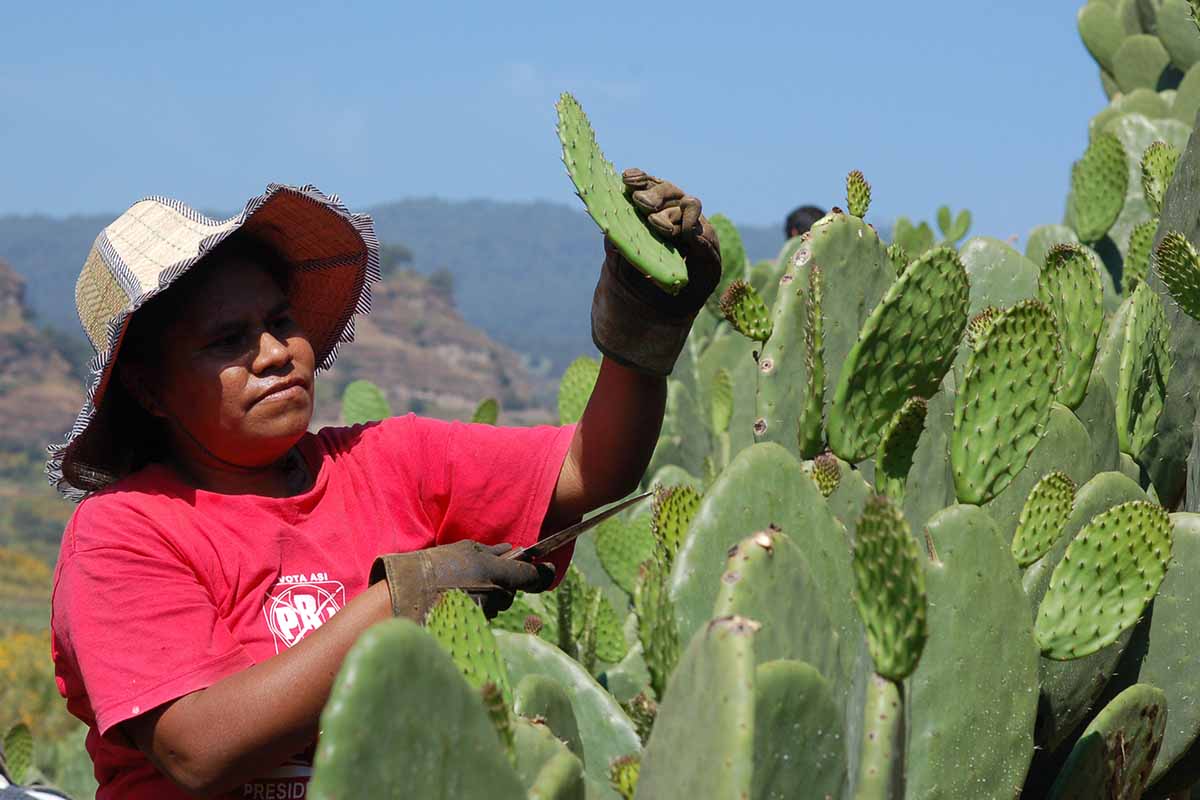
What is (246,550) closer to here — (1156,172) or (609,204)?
(609,204)

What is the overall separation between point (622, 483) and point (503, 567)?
49cm

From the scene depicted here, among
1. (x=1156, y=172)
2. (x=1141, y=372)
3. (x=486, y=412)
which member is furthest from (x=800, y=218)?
(x=1141, y=372)

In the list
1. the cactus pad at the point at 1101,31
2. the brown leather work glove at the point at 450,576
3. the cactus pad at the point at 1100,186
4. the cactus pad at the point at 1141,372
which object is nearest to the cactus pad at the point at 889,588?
the brown leather work glove at the point at 450,576

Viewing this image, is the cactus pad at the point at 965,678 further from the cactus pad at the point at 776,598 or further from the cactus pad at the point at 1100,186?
the cactus pad at the point at 1100,186

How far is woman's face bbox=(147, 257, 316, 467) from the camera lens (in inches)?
70.0

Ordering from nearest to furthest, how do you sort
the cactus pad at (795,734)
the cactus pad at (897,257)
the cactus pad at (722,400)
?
Result: the cactus pad at (795,734) < the cactus pad at (897,257) < the cactus pad at (722,400)

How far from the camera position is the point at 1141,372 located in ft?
8.04

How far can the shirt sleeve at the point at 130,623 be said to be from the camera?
1.48 meters

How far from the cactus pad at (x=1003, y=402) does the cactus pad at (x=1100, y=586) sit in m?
0.15

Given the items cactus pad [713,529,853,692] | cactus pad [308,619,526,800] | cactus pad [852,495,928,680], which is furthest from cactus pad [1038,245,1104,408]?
cactus pad [308,619,526,800]

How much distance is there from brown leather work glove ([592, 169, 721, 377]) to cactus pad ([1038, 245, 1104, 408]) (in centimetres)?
71

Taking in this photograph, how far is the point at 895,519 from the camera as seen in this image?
1180 mm

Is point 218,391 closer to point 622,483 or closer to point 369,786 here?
point 622,483

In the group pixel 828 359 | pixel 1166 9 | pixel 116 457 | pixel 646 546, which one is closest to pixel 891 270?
pixel 828 359
